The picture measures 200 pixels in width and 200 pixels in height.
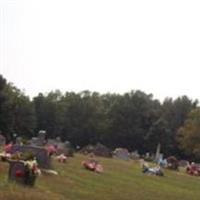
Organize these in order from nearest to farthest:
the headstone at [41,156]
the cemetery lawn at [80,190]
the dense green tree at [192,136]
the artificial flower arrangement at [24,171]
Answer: the cemetery lawn at [80,190] → the artificial flower arrangement at [24,171] → the headstone at [41,156] → the dense green tree at [192,136]

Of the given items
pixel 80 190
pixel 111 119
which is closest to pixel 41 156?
pixel 80 190

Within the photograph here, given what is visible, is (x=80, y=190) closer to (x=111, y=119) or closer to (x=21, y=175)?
(x=21, y=175)

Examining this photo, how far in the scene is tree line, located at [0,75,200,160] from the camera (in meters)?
97.5

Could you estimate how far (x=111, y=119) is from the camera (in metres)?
104

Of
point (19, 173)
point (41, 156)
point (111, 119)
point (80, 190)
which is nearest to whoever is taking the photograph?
point (19, 173)

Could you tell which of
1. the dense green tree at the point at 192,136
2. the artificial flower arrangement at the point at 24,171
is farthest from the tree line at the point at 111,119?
the artificial flower arrangement at the point at 24,171

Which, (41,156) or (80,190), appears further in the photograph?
(41,156)

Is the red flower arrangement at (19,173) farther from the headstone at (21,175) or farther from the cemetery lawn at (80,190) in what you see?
the cemetery lawn at (80,190)

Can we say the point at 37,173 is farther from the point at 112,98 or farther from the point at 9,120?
the point at 112,98

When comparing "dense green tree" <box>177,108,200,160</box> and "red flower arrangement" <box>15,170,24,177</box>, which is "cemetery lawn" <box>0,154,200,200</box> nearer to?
"red flower arrangement" <box>15,170,24,177</box>

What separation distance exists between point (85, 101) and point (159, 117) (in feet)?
47.7

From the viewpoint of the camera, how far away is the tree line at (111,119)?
97.5 metres

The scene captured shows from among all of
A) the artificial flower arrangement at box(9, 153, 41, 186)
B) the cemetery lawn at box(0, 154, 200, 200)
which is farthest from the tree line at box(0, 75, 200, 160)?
the artificial flower arrangement at box(9, 153, 41, 186)

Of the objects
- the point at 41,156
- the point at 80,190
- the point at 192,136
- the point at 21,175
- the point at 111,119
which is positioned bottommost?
the point at 80,190
